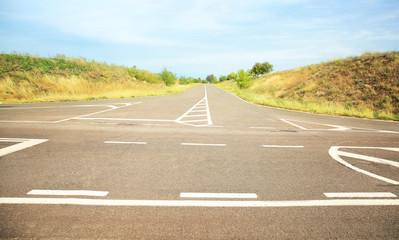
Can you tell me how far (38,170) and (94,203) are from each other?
182 cm

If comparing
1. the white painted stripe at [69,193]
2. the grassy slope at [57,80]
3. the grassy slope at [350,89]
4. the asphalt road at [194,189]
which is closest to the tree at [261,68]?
the grassy slope at [350,89]

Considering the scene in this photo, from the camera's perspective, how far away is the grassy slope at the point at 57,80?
17.8m

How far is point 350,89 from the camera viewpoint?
68.0 feet

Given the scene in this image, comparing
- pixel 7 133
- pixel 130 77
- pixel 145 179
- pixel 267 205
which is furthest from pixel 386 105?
pixel 130 77

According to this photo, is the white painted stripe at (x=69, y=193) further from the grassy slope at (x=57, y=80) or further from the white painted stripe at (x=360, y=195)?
the grassy slope at (x=57, y=80)

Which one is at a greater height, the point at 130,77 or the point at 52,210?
the point at 130,77

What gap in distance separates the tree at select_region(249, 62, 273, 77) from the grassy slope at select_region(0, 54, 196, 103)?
57.5m

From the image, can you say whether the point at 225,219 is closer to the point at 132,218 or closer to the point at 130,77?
the point at 132,218

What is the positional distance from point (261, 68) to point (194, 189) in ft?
278

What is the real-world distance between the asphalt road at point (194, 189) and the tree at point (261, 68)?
80.3 meters

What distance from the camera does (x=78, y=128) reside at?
6.95m

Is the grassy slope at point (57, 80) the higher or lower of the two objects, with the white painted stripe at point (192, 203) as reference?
higher

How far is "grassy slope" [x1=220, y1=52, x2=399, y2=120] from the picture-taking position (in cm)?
1590

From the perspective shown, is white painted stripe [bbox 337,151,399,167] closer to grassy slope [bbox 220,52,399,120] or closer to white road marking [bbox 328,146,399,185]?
white road marking [bbox 328,146,399,185]
